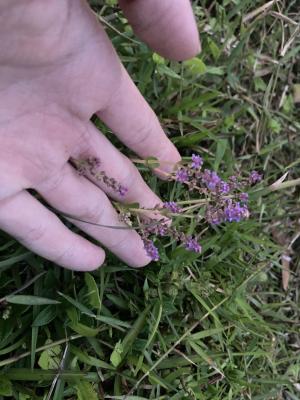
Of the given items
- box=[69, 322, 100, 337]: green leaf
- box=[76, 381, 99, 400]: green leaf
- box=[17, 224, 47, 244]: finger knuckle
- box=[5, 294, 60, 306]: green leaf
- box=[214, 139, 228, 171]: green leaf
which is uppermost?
box=[17, 224, 47, 244]: finger knuckle

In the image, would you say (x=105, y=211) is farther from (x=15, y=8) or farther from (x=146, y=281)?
(x=15, y=8)

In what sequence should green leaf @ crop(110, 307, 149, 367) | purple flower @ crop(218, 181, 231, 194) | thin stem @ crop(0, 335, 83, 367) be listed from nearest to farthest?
purple flower @ crop(218, 181, 231, 194)
thin stem @ crop(0, 335, 83, 367)
green leaf @ crop(110, 307, 149, 367)

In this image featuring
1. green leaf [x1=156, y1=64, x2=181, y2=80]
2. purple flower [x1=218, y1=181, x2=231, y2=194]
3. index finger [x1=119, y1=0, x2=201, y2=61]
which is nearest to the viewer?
index finger [x1=119, y1=0, x2=201, y2=61]

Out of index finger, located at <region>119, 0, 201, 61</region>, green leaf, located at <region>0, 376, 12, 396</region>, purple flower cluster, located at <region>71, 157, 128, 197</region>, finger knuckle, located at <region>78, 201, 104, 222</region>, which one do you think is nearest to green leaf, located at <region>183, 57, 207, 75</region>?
index finger, located at <region>119, 0, 201, 61</region>

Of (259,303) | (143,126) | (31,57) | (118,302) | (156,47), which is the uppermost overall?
(31,57)

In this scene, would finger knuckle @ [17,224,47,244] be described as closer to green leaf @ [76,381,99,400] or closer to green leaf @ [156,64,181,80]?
green leaf @ [76,381,99,400]

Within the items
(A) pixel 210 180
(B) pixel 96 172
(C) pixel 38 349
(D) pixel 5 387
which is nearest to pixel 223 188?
(A) pixel 210 180

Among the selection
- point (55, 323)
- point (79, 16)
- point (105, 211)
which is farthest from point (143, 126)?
point (55, 323)

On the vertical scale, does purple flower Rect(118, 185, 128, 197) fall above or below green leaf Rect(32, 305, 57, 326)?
above
